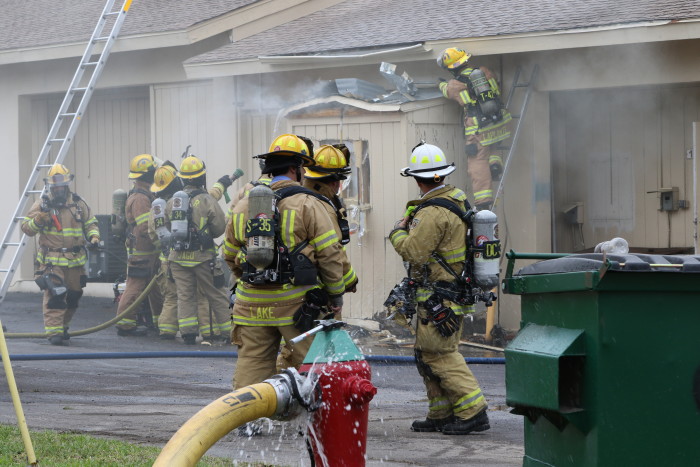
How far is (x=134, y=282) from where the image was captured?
13.9 metres

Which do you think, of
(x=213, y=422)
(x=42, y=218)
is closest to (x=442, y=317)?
(x=213, y=422)

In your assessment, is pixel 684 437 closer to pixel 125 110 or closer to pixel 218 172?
pixel 218 172

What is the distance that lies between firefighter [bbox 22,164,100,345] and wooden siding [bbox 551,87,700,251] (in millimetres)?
5404

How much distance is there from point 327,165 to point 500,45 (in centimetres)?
501

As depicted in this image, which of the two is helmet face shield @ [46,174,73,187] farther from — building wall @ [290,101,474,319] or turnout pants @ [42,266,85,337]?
building wall @ [290,101,474,319]

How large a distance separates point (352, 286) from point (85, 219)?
23.3 feet

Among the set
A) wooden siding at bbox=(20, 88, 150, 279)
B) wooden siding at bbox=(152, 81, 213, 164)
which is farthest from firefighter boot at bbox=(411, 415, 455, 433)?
wooden siding at bbox=(20, 88, 150, 279)

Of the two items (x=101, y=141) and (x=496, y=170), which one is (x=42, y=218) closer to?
(x=101, y=141)

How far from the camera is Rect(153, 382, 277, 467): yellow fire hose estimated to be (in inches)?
149

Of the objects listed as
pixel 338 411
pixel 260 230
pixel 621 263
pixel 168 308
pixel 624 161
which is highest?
pixel 624 161

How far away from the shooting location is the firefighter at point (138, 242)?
1379 cm

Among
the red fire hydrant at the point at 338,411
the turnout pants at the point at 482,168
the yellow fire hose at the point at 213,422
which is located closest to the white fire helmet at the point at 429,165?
the red fire hydrant at the point at 338,411

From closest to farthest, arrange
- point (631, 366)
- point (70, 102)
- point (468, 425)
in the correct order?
point (631, 366), point (468, 425), point (70, 102)

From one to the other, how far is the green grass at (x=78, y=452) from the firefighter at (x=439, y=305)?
1728 mm
